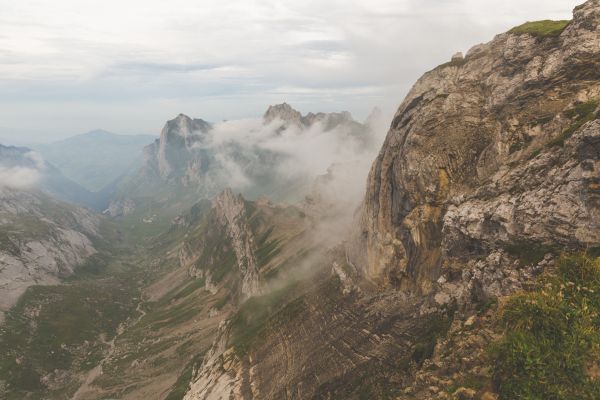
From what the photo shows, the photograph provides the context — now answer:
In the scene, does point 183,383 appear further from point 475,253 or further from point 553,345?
point 553,345

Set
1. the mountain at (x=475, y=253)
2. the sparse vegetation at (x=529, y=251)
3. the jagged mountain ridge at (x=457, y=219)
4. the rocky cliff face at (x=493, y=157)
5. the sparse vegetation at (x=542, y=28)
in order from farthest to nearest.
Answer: the sparse vegetation at (x=542, y=28) < the rocky cliff face at (x=493, y=157) < the sparse vegetation at (x=529, y=251) < the jagged mountain ridge at (x=457, y=219) < the mountain at (x=475, y=253)

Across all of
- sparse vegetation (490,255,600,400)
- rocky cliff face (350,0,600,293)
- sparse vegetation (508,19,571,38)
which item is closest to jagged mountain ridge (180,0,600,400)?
rocky cliff face (350,0,600,293)

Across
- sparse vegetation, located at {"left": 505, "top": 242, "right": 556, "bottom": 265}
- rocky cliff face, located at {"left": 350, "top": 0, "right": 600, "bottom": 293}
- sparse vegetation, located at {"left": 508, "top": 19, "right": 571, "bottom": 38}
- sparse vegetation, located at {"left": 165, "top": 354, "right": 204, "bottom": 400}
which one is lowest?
sparse vegetation, located at {"left": 165, "top": 354, "right": 204, "bottom": 400}

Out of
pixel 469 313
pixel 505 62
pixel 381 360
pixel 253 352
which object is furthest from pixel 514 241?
pixel 253 352

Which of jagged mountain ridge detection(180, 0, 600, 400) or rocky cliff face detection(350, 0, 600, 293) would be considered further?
rocky cliff face detection(350, 0, 600, 293)

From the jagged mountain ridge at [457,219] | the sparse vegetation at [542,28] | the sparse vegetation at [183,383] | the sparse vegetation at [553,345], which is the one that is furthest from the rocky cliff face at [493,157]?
the sparse vegetation at [183,383]

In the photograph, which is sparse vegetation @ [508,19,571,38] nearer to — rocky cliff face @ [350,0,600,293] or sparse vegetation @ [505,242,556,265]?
rocky cliff face @ [350,0,600,293]

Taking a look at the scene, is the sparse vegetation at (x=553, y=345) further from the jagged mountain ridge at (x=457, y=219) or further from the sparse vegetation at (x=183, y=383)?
the sparse vegetation at (x=183, y=383)
